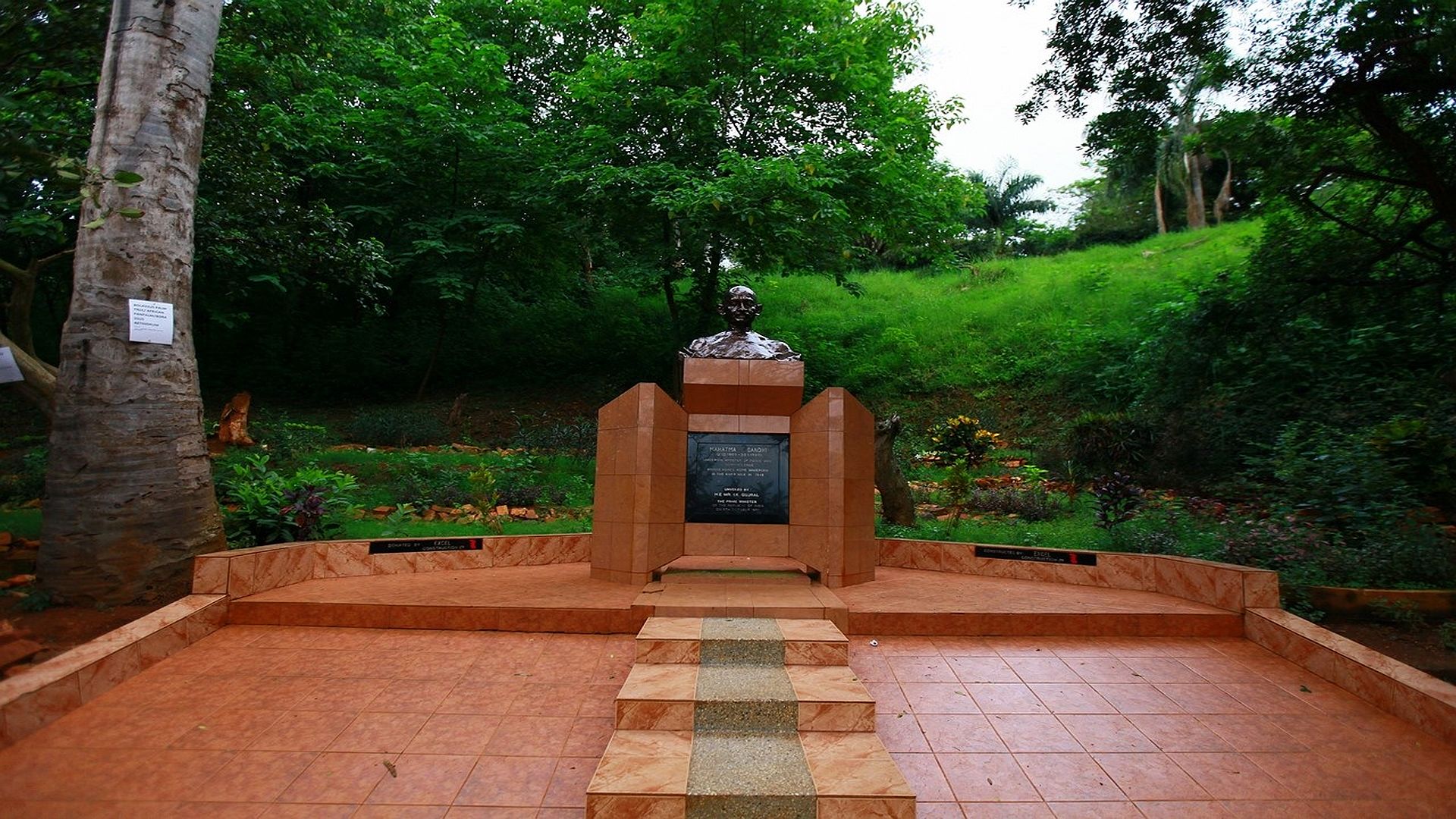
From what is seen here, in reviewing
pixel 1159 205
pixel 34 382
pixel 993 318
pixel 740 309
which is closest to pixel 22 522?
pixel 34 382

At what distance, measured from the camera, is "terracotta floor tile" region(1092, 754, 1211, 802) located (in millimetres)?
3373

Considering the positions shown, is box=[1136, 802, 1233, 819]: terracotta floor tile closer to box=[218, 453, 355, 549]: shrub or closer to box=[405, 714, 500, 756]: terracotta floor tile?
box=[405, 714, 500, 756]: terracotta floor tile

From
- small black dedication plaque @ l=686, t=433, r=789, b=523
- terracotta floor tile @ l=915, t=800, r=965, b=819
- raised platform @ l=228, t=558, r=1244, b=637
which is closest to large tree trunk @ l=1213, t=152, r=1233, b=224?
raised platform @ l=228, t=558, r=1244, b=637

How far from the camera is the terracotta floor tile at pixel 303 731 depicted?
3.70 meters

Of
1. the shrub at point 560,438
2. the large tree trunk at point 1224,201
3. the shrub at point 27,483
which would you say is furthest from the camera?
the large tree trunk at point 1224,201

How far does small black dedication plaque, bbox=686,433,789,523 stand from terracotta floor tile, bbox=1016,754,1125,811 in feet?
12.0

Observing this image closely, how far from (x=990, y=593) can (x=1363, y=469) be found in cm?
459

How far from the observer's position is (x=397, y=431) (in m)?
13.4

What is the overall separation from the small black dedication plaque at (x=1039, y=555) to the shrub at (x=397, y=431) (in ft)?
33.4

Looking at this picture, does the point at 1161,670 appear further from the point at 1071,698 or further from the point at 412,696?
the point at 412,696

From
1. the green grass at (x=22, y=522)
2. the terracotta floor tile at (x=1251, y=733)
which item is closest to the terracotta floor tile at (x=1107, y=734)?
the terracotta floor tile at (x=1251, y=733)

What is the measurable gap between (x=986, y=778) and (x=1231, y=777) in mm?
1210

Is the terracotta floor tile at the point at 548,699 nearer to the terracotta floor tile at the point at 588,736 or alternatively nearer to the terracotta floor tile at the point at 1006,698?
the terracotta floor tile at the point at 588,736

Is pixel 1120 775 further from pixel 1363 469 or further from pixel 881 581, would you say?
pixel 1363 469
